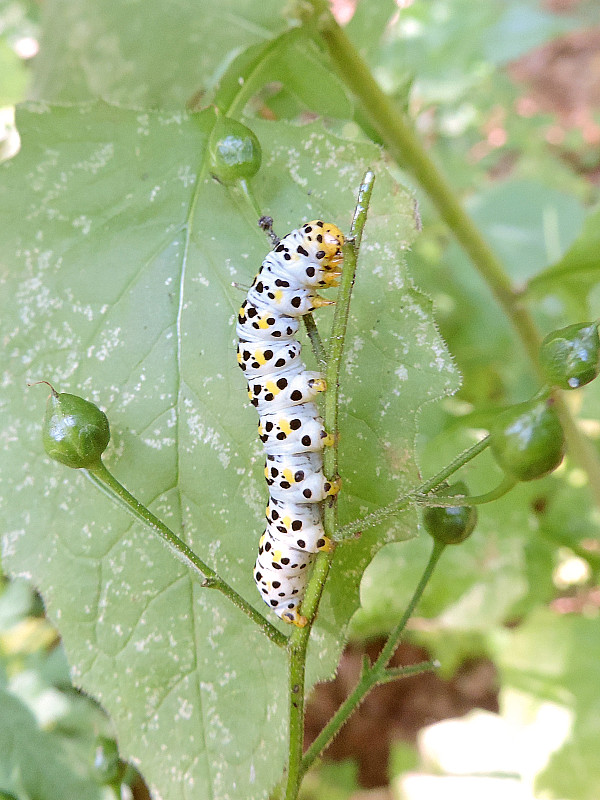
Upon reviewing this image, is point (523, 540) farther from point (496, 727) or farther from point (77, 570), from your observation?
point (77, 570)

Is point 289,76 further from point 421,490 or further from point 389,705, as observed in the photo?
point 389,705

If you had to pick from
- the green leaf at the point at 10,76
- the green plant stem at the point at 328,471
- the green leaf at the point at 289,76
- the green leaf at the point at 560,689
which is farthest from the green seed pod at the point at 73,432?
the green leaf at the point at 10,76

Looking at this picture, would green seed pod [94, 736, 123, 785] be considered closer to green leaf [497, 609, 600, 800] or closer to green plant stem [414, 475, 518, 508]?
green plant stem [414, 475, 518, 508]

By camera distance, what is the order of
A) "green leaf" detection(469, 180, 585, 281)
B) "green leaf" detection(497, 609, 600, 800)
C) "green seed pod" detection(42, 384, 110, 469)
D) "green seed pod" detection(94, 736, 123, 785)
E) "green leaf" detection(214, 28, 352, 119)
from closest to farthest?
"green seed pod" detection(42, 384, 110, 469), "green seed pod" detection(94, 736, 123, 785), "green leaf" detection(214, 28, 352, 119), "green leaf" detection(497, 609, 600, 800), "green leaf" detection(469, 180, 585, 281)

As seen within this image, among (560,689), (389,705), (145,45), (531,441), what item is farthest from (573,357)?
(389,705)

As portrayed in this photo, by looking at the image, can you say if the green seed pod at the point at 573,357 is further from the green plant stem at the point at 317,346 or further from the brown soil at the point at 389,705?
the brown soil at the point at 389,705

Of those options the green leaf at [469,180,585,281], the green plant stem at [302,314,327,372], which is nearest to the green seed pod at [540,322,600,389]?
the green plant stem at [302,314,327,372]
